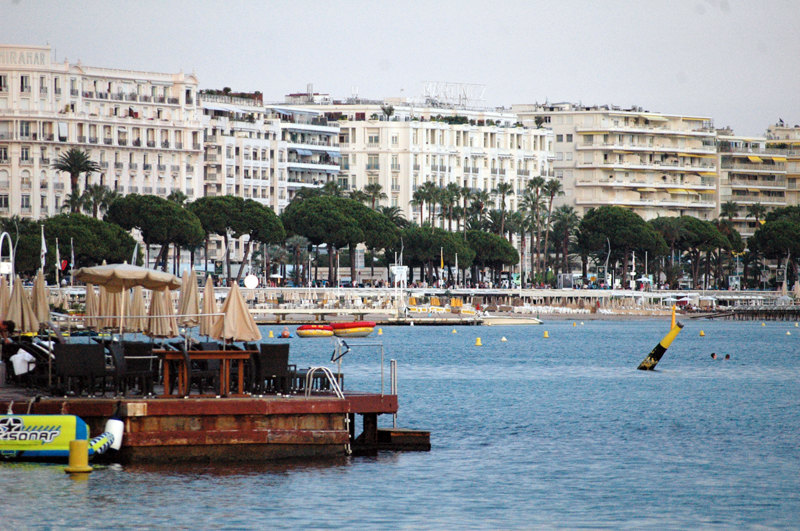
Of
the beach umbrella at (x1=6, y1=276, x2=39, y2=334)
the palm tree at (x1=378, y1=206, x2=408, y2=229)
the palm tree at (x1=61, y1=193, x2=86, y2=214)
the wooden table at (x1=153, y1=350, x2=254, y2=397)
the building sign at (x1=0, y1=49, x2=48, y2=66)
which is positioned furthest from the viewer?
the palm tree at (x1=378, y1=206, x2=408, y2=229)

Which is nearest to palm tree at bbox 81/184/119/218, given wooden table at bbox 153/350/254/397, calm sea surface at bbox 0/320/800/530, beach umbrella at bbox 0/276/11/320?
calm sea surface at bbox 0/320/800/530

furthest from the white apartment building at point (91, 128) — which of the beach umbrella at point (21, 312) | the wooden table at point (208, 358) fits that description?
the wooden table at point (208, 358)

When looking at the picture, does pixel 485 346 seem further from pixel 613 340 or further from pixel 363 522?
pixel 363 522

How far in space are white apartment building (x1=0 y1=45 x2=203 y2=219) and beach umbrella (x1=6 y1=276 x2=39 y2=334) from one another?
113717 mm

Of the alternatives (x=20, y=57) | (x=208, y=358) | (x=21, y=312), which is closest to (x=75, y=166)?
(x=20, y=57)

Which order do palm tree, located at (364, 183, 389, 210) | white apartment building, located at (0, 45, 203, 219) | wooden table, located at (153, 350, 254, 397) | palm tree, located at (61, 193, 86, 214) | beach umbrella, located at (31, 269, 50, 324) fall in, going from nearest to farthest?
wooden table, located at (153, 350, 254, 397) → beach umbrella, located at (31, 269, 50, 324) → palm tree, located at (61, 193, 86, 214) → white apartment building, located at (0, 45, 203, 219) → palm tree, located at (364, 183, 389, 210)

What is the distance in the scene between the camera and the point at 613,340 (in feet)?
374

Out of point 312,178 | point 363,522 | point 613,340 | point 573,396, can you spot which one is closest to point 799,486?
point 363,522

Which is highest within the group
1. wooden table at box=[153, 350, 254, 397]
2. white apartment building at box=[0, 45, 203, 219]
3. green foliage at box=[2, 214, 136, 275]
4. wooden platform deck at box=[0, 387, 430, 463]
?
white apartment building at box=[0, 45, 203, 219]

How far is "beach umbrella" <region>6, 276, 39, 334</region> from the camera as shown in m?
41.0

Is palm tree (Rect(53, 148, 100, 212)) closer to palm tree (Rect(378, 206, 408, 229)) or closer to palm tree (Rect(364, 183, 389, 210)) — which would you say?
palm tree (Rect(378, 206, 408, 229))

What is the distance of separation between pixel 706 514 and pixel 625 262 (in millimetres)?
145981

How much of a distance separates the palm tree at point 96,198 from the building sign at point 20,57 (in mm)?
16691

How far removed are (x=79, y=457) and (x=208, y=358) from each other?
3.14m
